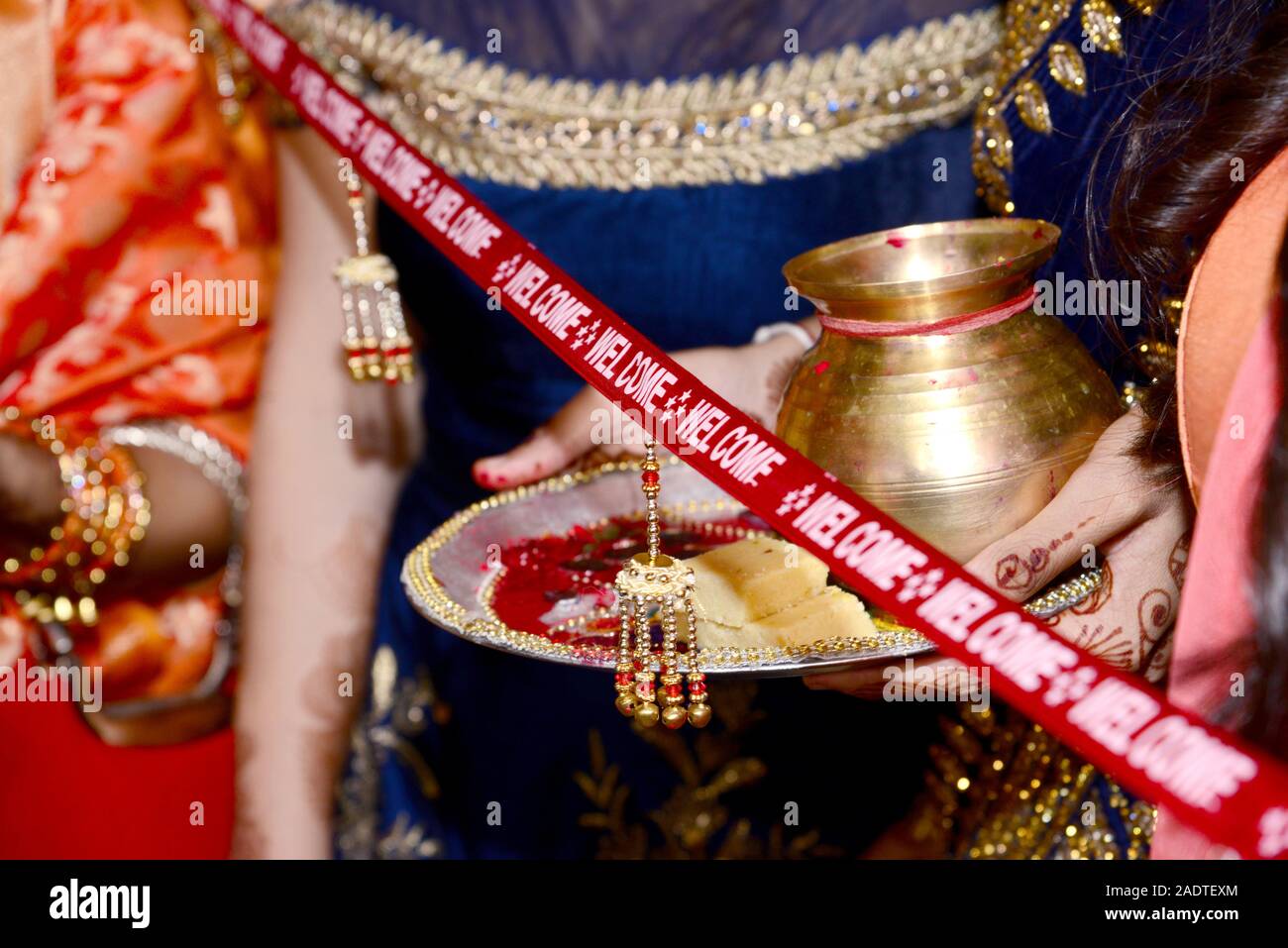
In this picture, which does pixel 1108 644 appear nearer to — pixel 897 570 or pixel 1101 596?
pixel 1101 596

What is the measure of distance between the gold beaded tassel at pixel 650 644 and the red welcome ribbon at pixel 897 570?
0.16 ft

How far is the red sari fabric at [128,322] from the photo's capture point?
40.9 inches

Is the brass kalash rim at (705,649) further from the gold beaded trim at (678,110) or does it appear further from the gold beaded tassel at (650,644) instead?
the gold beaded trim at (678,110)

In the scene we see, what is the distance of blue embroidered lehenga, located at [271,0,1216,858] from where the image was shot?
0.86 meters

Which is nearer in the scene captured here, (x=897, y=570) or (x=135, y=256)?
(x=897, y=570)

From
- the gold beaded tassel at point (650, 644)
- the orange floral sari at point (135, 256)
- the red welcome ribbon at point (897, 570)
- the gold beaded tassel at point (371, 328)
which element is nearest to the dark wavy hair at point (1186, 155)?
the red welcome ribbon at point (897, 570)

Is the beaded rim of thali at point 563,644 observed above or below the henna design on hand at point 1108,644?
→ above

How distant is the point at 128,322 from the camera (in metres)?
1.08

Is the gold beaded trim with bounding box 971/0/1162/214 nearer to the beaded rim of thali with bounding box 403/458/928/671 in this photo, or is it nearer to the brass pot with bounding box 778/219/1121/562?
the brass pot with bounding box 778/219/1121/562

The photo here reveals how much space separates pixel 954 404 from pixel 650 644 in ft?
0.56

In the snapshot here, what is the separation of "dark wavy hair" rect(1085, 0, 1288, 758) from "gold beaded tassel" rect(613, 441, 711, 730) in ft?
0.67

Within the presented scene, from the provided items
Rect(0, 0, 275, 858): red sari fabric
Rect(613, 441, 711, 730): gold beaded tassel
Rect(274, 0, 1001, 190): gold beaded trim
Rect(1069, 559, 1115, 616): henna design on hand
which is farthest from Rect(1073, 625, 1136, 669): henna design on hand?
Rect(0, 0, 275, 858): red sari fabric

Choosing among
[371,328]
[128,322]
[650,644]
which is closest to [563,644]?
[650,644]
